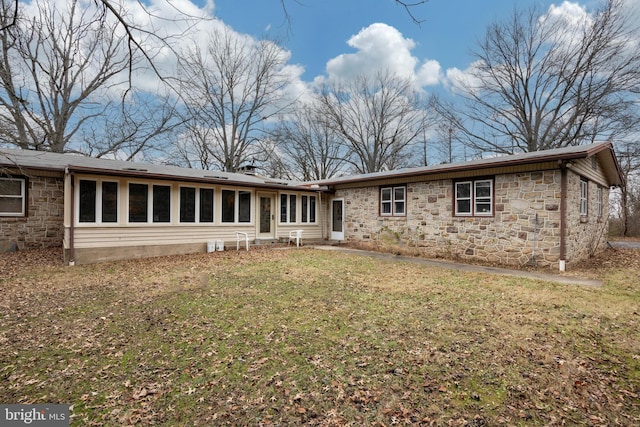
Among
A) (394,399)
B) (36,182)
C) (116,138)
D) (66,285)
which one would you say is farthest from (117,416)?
(116,138)

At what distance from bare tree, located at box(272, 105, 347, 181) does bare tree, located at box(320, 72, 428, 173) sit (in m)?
1.09

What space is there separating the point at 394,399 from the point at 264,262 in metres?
6.76

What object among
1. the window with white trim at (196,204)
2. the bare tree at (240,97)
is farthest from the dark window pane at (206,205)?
the bare tree at (240,97)

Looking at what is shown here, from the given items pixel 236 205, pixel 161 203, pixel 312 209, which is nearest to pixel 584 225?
pixel 312 209

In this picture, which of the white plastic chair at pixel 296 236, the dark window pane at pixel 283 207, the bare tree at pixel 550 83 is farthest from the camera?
the bare tree at pixel 550 83

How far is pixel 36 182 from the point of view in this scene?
10.3 metres

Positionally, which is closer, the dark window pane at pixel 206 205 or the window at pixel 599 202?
the dark window pane at pixel 206 205

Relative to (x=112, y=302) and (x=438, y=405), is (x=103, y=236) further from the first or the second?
(x=438, y=405)

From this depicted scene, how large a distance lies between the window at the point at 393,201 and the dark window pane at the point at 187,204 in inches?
289

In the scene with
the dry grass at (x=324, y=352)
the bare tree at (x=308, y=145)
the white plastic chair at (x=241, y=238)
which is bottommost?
the dry grass at (x=324, y=352)

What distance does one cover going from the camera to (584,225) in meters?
9.49

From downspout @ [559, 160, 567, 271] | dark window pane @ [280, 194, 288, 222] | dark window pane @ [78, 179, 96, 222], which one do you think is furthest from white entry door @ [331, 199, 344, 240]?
dark window pane @ [78, 179, 96, 222]

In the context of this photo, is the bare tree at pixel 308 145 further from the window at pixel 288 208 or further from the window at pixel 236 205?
the window at pixel 236 205

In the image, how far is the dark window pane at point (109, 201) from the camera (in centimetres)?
915
